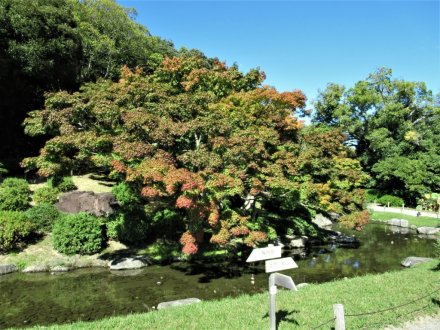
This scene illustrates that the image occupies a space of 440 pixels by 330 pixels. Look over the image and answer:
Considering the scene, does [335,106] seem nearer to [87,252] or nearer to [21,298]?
[87,252]

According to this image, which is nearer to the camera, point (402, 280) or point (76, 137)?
point (402, 280)

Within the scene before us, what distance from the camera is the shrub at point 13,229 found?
15.3 metres

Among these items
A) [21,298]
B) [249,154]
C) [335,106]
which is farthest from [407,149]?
[21,298]

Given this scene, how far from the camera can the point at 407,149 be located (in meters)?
38.2

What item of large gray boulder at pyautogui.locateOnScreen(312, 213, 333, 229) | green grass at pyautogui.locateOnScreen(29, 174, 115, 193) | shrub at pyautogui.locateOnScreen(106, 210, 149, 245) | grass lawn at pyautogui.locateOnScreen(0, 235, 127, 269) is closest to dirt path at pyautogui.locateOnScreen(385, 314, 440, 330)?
grass lawn at pyautogui.locateOnScreen(0, 235, 127, 269)

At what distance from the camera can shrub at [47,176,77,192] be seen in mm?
20938

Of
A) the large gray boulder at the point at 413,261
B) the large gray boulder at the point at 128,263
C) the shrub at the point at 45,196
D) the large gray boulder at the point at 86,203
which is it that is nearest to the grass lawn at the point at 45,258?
the large gray boulder at the point at 128,263

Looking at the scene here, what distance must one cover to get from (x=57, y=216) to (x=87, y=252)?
3.45m

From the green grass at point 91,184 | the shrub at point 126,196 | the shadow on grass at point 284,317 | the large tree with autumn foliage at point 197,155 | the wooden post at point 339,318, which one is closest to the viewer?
the wooden post at point 339,318

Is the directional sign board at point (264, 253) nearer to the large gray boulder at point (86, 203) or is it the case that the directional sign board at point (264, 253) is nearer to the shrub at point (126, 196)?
the shrub at point (126, 196)

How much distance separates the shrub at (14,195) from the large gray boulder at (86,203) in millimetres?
1685

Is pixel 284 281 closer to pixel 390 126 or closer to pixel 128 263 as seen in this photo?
pixel 128 263

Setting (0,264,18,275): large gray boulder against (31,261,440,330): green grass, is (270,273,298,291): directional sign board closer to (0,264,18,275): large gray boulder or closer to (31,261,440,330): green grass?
(31,261,440,330): green grass

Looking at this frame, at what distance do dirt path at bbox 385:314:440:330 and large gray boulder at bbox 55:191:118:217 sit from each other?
51.0ft
